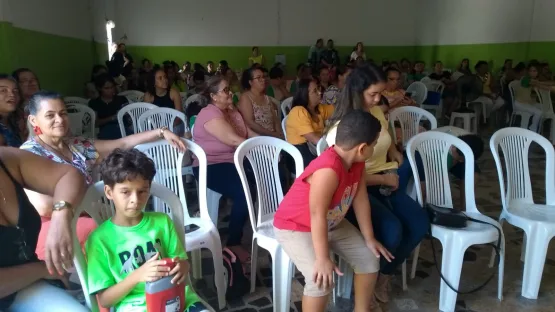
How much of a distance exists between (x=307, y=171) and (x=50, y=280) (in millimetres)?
1005

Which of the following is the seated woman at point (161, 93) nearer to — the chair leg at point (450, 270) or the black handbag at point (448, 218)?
the black handbag at point (448, 218)

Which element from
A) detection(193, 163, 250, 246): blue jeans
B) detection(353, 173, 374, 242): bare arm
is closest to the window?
detection(193, 163, 250, 246): blue jeans

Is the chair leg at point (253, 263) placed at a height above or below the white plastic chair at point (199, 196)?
below

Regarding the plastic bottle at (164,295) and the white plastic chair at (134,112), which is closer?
the plastic bottle at (164,295)

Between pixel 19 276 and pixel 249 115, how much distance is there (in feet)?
7.24

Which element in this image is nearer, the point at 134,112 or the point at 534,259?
the point at 534,259

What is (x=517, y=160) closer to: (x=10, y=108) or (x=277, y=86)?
(x=10, y=108)

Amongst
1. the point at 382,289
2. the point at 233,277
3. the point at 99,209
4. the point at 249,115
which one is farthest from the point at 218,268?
the point at 249,115

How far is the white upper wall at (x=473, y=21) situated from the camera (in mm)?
8344

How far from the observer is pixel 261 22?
35.2 feet

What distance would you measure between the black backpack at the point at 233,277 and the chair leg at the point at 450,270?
99 centimetres

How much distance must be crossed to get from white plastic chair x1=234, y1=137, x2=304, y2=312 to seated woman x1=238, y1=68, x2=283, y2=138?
2.95 ft

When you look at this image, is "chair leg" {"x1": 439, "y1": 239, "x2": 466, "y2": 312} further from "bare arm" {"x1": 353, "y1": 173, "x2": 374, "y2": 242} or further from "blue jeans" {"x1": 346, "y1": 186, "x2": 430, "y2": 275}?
"bare arm" {"x1": 353, "y1": 173, "x2": 374, "y2": 242}

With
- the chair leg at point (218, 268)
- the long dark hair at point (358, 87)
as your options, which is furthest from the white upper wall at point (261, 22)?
the chair leg at point (218, 268)
